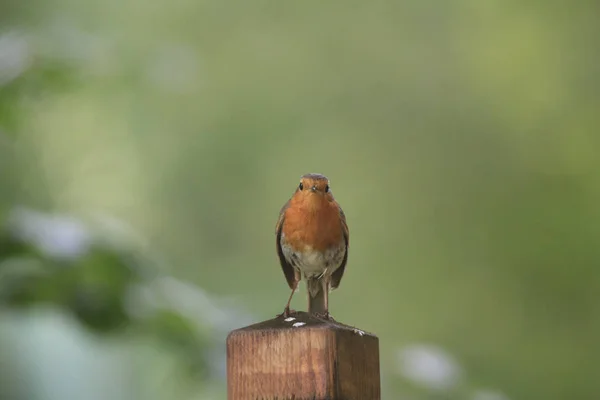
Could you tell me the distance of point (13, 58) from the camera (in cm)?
198

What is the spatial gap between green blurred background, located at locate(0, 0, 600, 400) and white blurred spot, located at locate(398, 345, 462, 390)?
3.00 metres

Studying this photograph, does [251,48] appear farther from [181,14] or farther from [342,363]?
[342,363]

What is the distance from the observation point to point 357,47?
6.00m

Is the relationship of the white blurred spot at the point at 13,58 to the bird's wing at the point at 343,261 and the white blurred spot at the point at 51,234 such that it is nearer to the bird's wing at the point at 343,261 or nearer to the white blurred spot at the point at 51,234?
the white blurred spot at the point at 51,234

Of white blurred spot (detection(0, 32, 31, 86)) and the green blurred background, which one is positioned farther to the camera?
the green blurred background

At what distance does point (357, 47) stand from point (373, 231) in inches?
52.5

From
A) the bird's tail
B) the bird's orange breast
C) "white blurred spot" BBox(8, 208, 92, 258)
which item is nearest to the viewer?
"white blurred spot" BBox(8, 208, 92, 258)

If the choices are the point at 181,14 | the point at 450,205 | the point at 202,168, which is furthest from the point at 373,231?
the point at 181,14

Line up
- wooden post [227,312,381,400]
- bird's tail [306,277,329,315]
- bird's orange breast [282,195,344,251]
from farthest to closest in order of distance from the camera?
bird's tail [306,277,329,315], bird's orange breast [282,195,344,251], wooden post [227,312,381,400]

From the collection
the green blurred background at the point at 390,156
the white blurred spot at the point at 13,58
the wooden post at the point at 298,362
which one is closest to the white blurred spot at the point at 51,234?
the white blurred spot at the point at 13,58

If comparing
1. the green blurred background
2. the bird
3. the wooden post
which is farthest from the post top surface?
the green blurred background

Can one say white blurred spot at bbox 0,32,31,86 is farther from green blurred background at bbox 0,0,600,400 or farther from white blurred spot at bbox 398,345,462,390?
green blurred background at bbox 0,0,600,400

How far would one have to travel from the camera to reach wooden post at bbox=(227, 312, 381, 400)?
1.25m

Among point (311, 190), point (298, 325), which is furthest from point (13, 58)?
point (298, 325)
